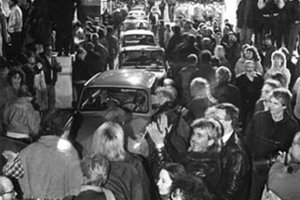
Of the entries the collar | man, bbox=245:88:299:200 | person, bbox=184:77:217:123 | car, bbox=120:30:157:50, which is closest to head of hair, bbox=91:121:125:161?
the collar

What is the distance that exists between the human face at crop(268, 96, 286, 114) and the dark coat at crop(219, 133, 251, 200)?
1341 mm

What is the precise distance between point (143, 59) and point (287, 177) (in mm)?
11648

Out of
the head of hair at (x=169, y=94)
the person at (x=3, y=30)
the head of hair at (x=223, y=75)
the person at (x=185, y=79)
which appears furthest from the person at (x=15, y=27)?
the head of hair at (x=169, y=94)

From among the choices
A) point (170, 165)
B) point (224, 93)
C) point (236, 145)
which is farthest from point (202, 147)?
point (224, 93)

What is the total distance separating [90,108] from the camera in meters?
10.7

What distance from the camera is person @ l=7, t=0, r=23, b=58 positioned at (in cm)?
1623

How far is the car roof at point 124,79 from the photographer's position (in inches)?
428

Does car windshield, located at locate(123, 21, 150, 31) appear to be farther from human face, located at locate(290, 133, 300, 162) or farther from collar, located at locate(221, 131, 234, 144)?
human face, located at locate(290, 133, 300, 162)

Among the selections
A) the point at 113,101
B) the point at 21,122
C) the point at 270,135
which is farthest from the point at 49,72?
the point at 270,135

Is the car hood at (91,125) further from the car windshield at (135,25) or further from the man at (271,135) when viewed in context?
the car windshield at (135,25)

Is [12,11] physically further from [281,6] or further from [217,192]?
[217,192]

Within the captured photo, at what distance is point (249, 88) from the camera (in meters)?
10.5

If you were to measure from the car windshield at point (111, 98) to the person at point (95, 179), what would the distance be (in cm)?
514

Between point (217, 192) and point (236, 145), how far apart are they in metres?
0.51
